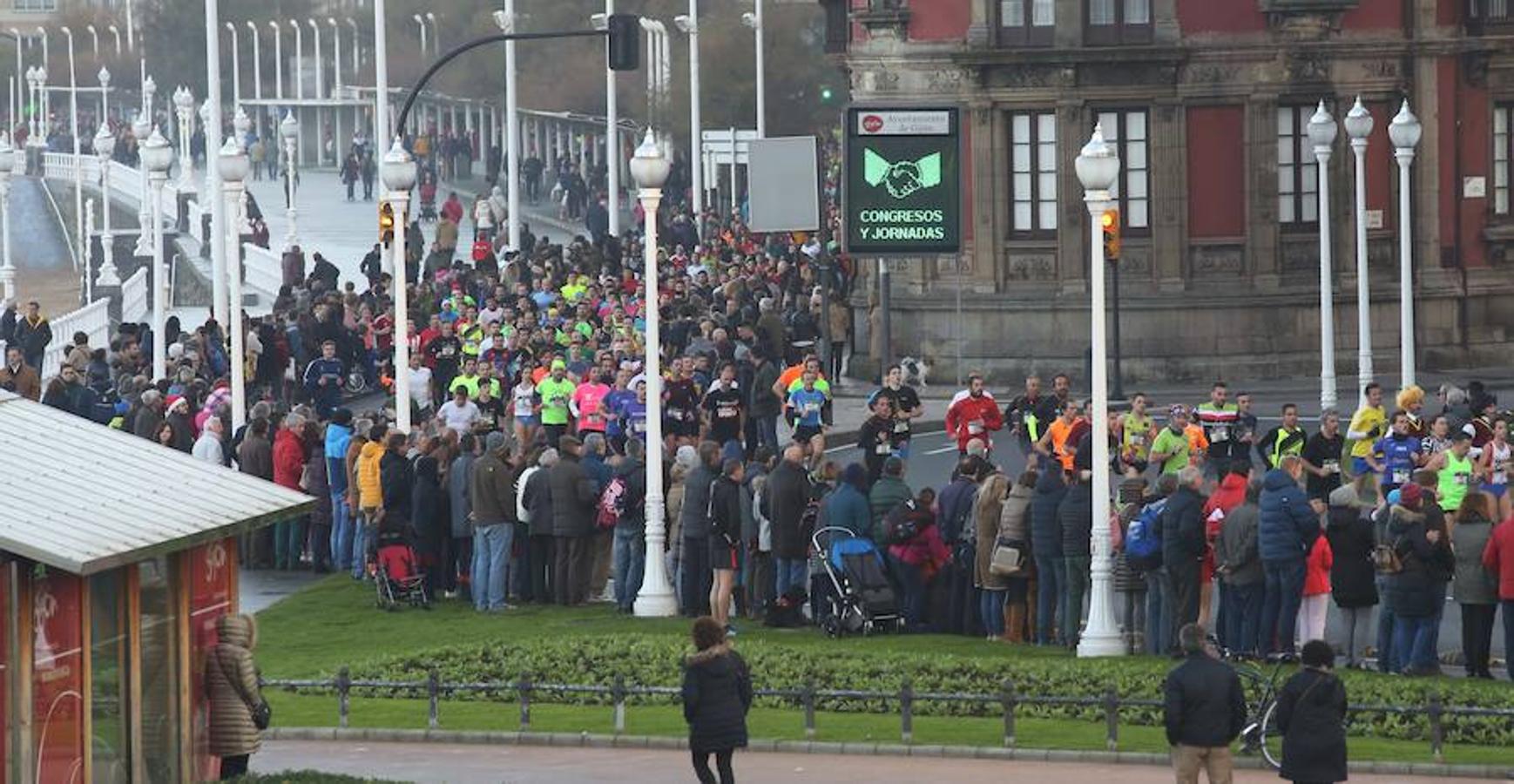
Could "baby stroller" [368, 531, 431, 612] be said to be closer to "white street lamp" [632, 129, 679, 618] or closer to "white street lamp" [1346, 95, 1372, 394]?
"white street lamp" [632, 129, 679, 618]

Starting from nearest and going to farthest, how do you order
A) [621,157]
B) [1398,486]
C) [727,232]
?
[1398,486] → [727,232] → [621,157]

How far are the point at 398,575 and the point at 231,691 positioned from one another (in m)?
10.2

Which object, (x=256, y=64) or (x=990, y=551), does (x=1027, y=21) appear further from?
(x=256, y=64)

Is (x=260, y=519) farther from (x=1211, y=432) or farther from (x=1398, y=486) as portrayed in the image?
(x=1211, y=432)

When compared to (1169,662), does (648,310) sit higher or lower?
higher

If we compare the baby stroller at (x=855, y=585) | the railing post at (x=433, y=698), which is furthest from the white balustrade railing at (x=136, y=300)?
the railing post at (x=433, y=698)

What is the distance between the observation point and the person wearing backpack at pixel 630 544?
33.3m

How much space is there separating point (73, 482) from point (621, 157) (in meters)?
76.4

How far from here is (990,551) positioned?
3075cm

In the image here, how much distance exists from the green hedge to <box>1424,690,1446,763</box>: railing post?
19.3 inches

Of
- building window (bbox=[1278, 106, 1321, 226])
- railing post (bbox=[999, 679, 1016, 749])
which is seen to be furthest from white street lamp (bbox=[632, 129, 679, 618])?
building window (bbox=[1278, 106, 1321, 226])

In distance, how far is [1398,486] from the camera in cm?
3303

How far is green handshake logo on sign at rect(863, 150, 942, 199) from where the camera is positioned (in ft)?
147

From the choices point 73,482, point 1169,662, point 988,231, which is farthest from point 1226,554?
point 988,231
